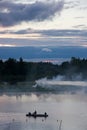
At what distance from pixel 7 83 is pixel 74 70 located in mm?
12213

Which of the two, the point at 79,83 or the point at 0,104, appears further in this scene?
the point at 79,83

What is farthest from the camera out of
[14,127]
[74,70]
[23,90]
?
[74,70]

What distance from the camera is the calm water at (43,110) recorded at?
3322 centimetres

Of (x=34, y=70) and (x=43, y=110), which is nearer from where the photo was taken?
(x=43, y=110)

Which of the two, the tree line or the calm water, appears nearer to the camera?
the calm water

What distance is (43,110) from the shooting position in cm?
4303

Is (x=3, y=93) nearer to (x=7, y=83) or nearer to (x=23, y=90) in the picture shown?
(x=23, y=90)

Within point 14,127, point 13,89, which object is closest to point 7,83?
point 13,89

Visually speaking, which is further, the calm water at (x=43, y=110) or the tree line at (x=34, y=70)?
the tree line at (x=34, y=70)

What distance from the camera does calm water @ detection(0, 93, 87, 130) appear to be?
33.2 metres

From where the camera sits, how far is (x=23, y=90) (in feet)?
204

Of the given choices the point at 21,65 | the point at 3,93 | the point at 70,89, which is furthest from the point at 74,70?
the point at 3,93

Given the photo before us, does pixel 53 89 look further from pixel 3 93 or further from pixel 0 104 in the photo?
pixel 0 104

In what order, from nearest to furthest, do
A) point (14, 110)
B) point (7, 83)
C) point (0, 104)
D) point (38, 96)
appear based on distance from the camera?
point (14, 110) → point (0, 104) → point (38, 96) → point (7, 83)
